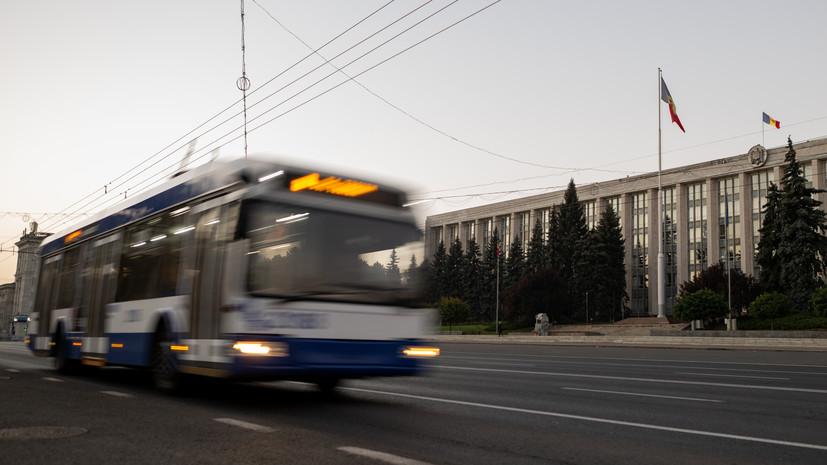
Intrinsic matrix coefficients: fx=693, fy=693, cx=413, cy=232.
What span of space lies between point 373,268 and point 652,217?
86.6m

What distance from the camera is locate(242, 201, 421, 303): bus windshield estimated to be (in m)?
8.16

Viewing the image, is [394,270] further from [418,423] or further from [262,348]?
[418,423]

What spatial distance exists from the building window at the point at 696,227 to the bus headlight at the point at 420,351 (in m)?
82.5

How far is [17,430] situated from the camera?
6266 mm

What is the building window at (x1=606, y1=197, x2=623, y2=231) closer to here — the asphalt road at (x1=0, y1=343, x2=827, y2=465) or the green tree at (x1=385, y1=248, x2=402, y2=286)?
the asphalt road at (x1=0, y1=343, x2=827, y2=465)

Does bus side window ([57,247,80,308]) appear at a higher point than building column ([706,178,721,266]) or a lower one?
lower

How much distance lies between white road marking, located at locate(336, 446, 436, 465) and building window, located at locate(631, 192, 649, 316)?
90544mm

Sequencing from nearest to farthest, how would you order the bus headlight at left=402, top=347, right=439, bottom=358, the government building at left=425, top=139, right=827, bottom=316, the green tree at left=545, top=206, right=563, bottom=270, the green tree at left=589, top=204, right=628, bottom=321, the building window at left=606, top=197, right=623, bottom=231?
the bus headlight at left=402, top=347, right=439, bottom=358, the government building at left=425, top=139, right=827, bottom=316, the green tree at left=589, top=204, right=628, bottom=321, the green tree at left=545, top=206, right=563, bottom=270, the building window at left=606, top=197, right=623, bottom=231

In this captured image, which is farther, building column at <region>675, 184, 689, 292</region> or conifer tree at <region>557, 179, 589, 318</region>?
building column at <region>675, 184, 689, 292</region>

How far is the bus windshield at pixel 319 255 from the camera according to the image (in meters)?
8.16

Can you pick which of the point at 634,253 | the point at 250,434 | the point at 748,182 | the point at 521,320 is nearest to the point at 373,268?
the point at 250,434

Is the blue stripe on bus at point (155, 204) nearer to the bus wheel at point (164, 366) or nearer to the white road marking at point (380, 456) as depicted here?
the bus wheel at point (164, 366)

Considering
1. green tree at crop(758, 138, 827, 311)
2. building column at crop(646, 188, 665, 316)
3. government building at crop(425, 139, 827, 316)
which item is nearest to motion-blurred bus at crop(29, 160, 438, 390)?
green tree at crop(758, 138, 827, 311)

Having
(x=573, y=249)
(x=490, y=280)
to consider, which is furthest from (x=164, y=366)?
(x=490, y=280)
